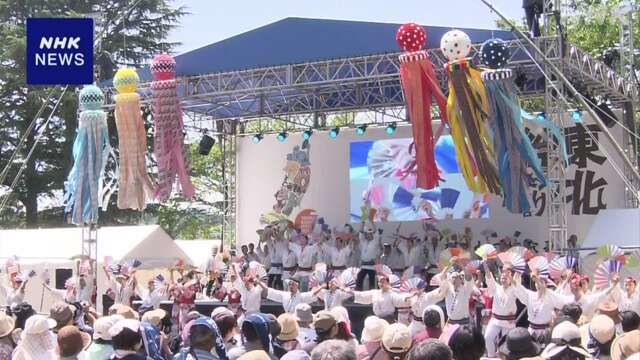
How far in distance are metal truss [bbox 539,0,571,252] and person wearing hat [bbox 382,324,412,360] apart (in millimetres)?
7298

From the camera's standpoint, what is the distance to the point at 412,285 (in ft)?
31.0

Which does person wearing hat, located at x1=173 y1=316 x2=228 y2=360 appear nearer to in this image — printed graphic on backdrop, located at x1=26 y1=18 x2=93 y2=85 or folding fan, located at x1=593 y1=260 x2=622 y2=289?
folding fan, located at x1=593 y1=260 x2=622 y2=289

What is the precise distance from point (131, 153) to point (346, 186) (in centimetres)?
408

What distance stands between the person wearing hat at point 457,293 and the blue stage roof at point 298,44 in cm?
357

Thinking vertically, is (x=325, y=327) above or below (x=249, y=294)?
above

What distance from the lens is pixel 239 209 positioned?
16688 millimetres

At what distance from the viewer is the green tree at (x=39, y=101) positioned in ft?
77.0

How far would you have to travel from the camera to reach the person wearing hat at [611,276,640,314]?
25.8 feet

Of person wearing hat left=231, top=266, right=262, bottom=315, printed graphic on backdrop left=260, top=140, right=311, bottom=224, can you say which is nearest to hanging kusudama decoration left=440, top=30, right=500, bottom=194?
person wearing hat left=231, top=266, right=262, bottom=315

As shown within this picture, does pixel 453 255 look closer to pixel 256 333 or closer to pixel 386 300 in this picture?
pixel 386 300

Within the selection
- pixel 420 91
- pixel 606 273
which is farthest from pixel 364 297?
pixel 606 273

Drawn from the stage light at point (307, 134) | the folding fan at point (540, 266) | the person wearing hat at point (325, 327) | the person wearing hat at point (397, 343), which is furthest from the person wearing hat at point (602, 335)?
the stage light at point (307, 134)

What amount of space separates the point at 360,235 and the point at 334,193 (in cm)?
154

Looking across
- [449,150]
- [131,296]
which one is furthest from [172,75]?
[449,150]
